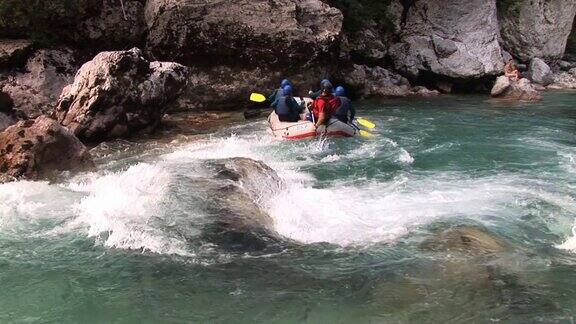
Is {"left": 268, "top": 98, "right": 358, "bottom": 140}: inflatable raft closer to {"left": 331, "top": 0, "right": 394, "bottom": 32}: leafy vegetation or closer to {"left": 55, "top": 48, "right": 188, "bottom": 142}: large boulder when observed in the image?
{"left": 55, "top": 48, "right": 188, "bottom": 142}: large boulder

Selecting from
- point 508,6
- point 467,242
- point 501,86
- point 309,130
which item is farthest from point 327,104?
point 508,6

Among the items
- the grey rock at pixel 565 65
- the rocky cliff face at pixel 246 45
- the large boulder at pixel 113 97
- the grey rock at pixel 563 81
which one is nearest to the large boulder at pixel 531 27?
the grey rock at pixel 565 65

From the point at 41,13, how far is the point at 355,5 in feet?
35.0

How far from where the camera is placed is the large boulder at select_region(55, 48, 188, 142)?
1125cm

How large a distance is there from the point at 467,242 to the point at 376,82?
14.7 m

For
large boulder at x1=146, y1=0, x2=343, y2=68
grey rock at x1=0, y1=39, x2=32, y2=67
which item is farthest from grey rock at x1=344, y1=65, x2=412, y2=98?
grey rock at x1=0, y1=39, x2=32, y2=67

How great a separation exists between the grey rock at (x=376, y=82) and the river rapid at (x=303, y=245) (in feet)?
30.6

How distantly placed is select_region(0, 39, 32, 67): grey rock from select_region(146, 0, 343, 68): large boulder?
10.6 ft

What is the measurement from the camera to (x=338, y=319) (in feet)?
14.1

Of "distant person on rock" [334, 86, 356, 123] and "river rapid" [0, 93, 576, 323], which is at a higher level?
"distant person on rock" [334, 86, 356, 123]

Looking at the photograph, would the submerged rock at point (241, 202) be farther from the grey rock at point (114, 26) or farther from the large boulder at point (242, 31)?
the grey rock at point (114, 26)

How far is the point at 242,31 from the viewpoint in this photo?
15461 millimetres

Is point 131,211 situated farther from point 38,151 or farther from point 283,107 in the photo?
point 283,107

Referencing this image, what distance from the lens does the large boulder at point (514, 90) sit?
59.5 feet
